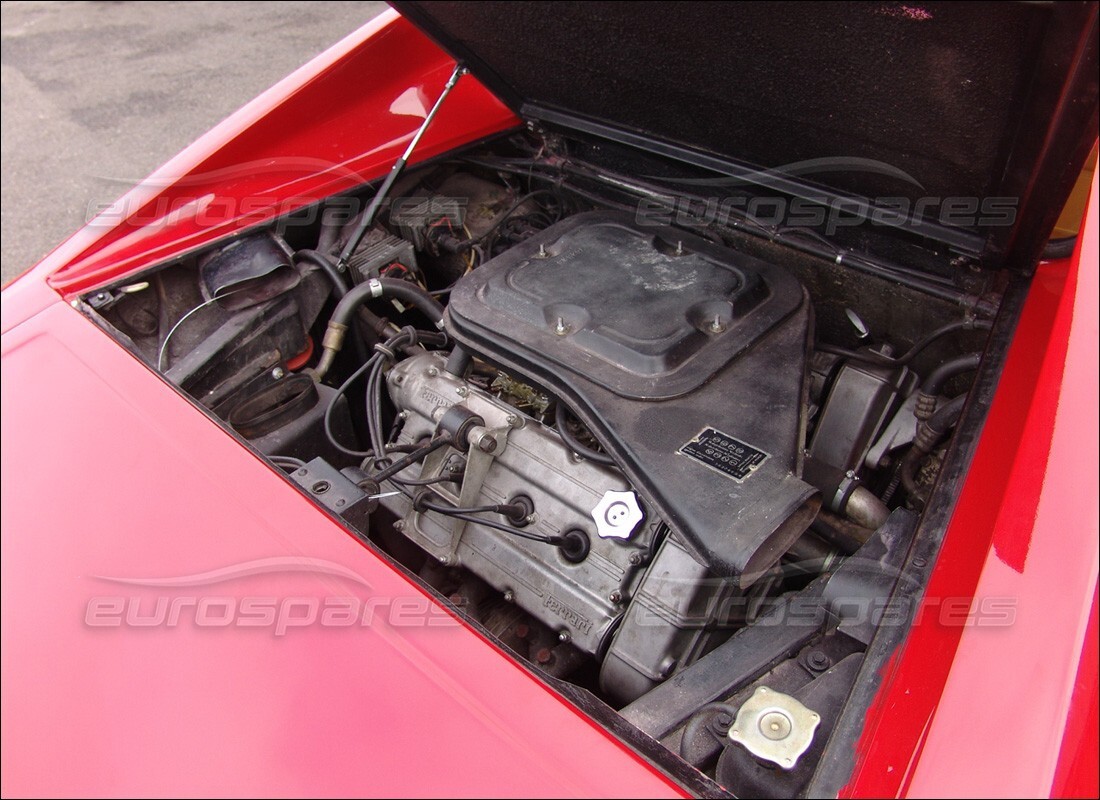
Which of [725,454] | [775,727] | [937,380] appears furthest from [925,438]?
[775,727]

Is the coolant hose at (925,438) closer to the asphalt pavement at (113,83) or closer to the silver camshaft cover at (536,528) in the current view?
the silver camshaft cover at (536,528)

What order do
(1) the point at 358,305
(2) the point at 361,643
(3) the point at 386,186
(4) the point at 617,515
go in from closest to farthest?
(2) the point at 361,643 → (4) the point at 617,515 → (1) the point at 358,305 → (3) the point at 386,186

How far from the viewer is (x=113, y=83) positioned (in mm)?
4730

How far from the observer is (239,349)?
1533 millimetres

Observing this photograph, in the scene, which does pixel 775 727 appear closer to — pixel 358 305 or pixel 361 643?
pixel 361 643

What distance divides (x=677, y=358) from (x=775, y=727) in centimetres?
55

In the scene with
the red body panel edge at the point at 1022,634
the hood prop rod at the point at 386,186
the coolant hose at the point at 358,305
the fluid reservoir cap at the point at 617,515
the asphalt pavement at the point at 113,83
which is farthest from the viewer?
the asphalt pavement at the point at 113,83

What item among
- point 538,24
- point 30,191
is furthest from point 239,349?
point 30,191

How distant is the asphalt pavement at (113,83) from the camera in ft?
11.9

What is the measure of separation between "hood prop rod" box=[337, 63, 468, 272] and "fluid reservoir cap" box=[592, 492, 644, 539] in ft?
2.69

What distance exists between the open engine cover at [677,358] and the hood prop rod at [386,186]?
0.39 meters

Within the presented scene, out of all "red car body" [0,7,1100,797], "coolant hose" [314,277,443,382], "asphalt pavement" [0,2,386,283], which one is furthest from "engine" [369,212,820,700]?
"asphalt pavement" [0,2,386,283]

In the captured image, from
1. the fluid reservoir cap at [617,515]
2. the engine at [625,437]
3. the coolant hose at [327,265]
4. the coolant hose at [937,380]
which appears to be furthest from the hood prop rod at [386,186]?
the coolant hose at [937,380]

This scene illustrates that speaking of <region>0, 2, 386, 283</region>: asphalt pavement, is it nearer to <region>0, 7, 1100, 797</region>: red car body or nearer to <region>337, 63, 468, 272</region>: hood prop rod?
<region>337, 63, 468, 272</region>: hood prop rod
